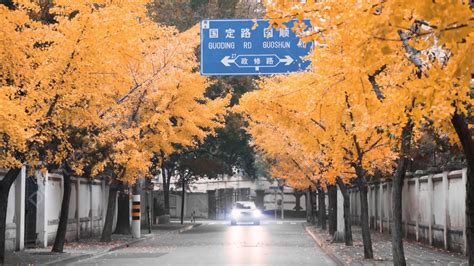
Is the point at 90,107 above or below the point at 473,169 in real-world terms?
above

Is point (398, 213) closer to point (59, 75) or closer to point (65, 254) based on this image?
point (59, 75)

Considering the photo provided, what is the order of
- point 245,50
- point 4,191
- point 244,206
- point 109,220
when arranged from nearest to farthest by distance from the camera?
point 4,191, point 245,50, point 109,220, point 244,206

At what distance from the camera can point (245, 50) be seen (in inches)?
997

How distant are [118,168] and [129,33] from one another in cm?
1248

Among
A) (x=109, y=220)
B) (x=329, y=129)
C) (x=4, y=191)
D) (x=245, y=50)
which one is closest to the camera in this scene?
(x=4, y=191)

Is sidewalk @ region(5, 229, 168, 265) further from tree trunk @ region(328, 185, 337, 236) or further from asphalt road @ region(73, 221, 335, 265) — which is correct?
tree trunk @ region(328, 185, 337, 236)

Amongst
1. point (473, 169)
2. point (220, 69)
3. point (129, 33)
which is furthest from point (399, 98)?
point (220, 69)

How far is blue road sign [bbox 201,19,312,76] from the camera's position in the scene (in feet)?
82.9

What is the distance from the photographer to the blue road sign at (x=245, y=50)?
2527cm

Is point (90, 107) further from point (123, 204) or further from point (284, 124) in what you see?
point (123, 204)

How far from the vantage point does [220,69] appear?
25.4m

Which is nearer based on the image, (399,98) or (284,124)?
(399,98)

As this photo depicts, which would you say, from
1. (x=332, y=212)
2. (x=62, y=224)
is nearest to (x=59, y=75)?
(x=62, y=224)

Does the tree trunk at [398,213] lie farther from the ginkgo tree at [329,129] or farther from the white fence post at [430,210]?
the white fence post at [430,210]
